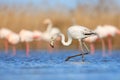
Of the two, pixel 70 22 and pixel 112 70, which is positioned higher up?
pixel 70 22

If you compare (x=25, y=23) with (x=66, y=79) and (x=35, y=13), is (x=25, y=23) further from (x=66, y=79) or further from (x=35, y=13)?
(x=66, y=79)

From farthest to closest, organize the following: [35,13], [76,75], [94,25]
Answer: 1. [35,13]
2. [94,25]
3. [76,75]

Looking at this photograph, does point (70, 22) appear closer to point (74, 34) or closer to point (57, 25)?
point (57, 25)

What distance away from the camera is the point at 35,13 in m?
25.5

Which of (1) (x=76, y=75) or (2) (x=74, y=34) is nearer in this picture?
(1) (x=76, y=75)

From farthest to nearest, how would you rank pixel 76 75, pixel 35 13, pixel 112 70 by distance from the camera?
pixel 35 13, pixel 112 70, pixel 76 75

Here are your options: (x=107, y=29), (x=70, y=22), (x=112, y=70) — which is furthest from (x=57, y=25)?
(x=112, y=70)

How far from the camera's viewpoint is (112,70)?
→ 38.0ft

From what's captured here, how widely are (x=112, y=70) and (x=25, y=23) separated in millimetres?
13340

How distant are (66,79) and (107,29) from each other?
37.3ft

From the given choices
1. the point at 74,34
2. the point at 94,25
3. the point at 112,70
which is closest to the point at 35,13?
the point at 94,25

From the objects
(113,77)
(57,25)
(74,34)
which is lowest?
(113,77)

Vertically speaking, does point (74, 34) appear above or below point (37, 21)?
below

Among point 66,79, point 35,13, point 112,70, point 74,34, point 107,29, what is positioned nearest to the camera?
point 66,79
